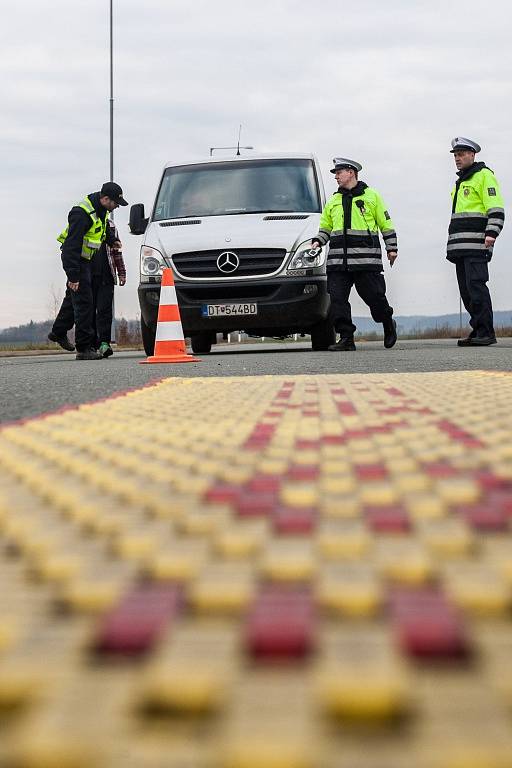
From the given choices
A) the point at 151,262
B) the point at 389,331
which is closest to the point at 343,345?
the point at 389,331

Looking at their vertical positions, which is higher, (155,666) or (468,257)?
(468,257)

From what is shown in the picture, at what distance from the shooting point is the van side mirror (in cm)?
1015

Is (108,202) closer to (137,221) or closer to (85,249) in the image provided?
(137,221)

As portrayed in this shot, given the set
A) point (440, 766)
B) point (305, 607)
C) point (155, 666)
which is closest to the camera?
point (440, 766)

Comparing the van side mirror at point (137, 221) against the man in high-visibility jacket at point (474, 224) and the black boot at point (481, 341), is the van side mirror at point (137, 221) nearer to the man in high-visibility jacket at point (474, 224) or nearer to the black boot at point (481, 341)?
the man in high-visibility jacket at point (474, 224)

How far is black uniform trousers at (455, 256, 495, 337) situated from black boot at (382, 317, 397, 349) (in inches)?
37.3

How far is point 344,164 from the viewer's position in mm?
10180

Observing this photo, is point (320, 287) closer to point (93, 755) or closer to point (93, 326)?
point (93, 326)

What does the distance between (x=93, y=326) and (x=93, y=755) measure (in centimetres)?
1054

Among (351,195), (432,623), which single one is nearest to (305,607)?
(432,623)

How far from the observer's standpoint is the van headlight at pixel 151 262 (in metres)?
9.57

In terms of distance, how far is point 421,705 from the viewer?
595mm

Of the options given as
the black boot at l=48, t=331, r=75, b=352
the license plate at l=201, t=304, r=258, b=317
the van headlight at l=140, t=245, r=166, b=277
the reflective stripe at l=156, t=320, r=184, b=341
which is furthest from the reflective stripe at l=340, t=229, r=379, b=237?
the black boot at l=48, t=331, r=75, b=352

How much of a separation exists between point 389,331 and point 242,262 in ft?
8.26
